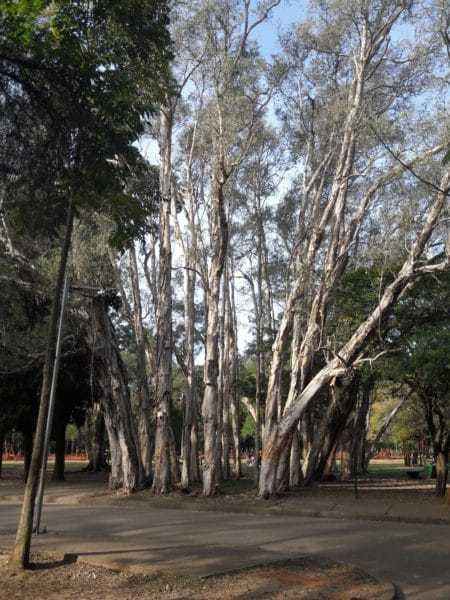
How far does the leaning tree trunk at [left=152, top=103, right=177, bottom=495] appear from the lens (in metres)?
19.5

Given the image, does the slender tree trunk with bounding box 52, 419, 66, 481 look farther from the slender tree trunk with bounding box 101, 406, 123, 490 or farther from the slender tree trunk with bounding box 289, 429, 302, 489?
the slender tree trunk with bounding box 289, 429, 302, 489

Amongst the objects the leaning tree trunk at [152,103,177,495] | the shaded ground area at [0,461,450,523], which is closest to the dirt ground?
the shaded ground area at [0,461,450,523]

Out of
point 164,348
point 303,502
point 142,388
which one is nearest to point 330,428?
point 142,388

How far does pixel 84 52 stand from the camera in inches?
310

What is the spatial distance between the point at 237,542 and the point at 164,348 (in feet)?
32.4

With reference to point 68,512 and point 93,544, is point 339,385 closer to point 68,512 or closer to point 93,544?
point 68,512

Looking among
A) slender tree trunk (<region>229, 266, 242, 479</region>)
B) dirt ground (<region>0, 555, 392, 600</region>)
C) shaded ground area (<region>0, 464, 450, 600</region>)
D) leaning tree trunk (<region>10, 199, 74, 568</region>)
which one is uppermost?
slender tree trunk (<region>229, 266, 242, 479</region>)

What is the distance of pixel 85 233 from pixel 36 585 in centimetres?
1283

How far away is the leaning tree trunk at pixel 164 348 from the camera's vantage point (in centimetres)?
1955

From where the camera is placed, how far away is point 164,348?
19859 mm

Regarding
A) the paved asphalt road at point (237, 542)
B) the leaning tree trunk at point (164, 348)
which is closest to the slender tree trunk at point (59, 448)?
the leaning tree trunk at point (164, 348)

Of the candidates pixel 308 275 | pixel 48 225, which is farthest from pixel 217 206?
pixel 48 225

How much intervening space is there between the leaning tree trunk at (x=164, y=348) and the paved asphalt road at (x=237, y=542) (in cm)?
433

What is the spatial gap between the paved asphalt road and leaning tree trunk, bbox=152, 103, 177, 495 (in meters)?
4.33
